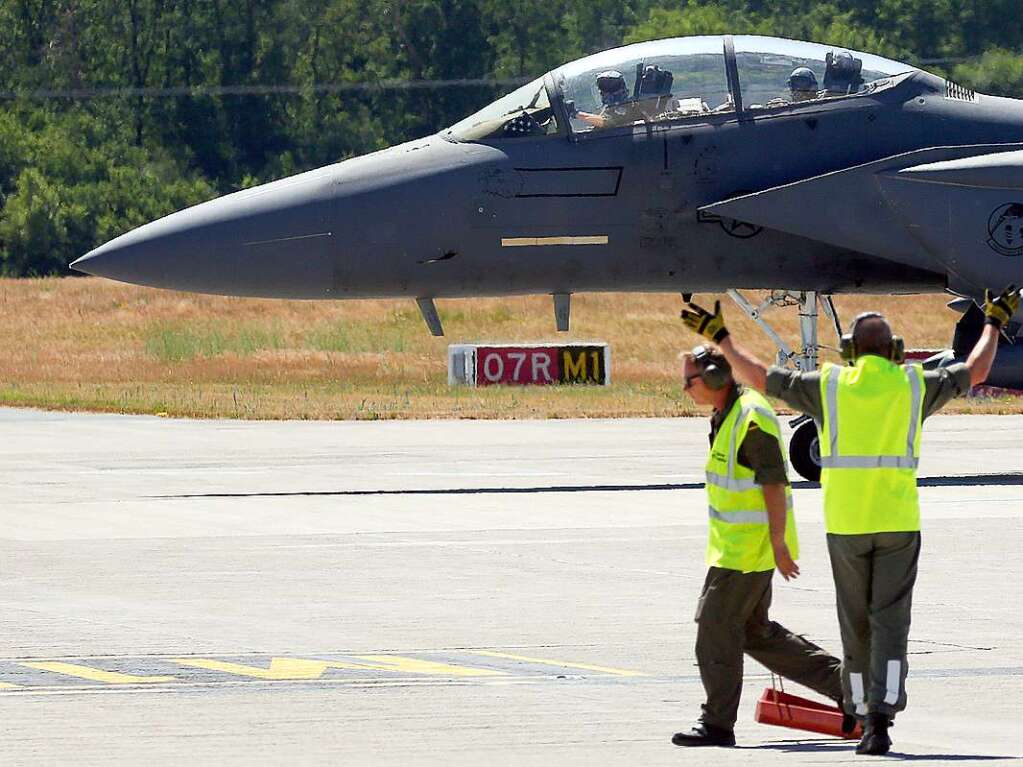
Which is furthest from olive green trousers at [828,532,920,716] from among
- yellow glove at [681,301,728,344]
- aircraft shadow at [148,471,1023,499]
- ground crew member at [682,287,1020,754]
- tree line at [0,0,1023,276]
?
tree line at [0,0,1023,276]

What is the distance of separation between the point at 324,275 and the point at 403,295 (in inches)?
30.9

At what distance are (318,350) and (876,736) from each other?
40.5 meters

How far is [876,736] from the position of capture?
7.98 m

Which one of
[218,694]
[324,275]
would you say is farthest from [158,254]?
[218,694]

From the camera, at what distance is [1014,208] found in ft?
62.2

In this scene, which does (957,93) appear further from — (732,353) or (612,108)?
(732,353)

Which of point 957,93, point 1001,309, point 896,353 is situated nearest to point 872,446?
point 896,353

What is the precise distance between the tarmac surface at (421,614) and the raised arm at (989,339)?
1464 millimetres

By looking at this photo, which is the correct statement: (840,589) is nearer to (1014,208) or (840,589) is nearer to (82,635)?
(82,635)

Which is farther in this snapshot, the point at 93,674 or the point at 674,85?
the point at 674,85

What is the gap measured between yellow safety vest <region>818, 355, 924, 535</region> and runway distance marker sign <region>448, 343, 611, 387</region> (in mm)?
28109

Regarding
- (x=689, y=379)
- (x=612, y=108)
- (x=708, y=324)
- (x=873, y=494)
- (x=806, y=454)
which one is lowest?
(x=806, y=454)

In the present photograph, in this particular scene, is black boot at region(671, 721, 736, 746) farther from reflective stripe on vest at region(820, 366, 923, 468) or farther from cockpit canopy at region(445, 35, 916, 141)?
cockpit canopy at region(445, 35, 916, 141)

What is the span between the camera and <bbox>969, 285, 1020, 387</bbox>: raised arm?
8758mm
